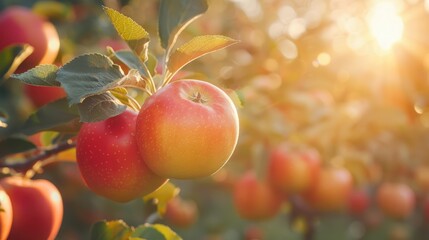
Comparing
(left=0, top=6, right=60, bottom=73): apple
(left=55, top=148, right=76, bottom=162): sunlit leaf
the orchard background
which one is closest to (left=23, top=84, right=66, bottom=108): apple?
the orchard background

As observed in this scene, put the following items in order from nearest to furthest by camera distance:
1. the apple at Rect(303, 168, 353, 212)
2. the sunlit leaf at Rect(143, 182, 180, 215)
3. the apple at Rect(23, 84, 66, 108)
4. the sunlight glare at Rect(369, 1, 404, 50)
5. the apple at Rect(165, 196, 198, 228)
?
the sunlit leaf at Rect(143, 182, 180, 215), the apple at Rect(23, 84, 66, 108), the apple at Rect(303, 168, 353, 212), the sunlight glare at Rect(369, 1, 404, 50), the apple at Rect(165, 196, 198, 228)

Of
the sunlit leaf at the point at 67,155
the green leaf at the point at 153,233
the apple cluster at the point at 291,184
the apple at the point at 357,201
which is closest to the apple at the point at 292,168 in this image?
the apple cluster at the point at 291,184

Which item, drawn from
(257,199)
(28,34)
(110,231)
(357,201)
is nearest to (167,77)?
(110,231)

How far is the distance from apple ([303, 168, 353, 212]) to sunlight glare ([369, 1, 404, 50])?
2.28ft

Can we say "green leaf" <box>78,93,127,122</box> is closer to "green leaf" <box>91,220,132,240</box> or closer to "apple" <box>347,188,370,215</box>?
"green leaf" <box>91,220,132,240</box>

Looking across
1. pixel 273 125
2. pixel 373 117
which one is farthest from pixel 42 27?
pixel 373 117

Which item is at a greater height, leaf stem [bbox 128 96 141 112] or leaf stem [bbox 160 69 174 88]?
leaf stem [bbox 160 69 174 88]

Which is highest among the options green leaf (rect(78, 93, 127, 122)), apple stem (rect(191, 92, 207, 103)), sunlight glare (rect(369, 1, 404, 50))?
sunlight glare (rect(369, 1, 404, 50))

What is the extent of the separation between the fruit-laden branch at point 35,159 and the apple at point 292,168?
1.35 meters

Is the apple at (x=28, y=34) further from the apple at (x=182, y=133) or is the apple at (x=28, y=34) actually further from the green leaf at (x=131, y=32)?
the apple at (x=182, y=133)

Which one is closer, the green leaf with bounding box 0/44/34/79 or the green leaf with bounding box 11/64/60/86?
the green leaf with bounding box 11/64/60/86

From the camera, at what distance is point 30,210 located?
3.79 ft

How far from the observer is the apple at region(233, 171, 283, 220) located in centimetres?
256

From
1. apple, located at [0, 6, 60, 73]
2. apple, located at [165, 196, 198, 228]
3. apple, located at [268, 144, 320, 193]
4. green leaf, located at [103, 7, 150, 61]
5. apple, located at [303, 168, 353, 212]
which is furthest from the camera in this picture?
apple, located at [165, 196, 198, 228]
